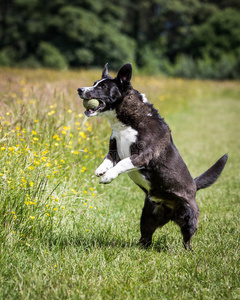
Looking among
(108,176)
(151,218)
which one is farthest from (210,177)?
(108,176)

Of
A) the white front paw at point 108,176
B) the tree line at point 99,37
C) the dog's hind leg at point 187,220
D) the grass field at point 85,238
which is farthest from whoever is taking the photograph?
the tree line at point 99,37

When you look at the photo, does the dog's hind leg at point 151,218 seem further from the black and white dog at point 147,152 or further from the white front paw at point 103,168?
the white front paw at point 103,168

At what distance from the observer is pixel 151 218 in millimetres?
3047

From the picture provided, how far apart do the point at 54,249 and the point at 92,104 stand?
1168mm

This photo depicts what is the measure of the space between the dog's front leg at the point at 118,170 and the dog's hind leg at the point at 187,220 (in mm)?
629

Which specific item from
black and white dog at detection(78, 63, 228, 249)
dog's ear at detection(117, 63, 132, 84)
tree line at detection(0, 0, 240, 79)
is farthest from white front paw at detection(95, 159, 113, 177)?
tree line at detection(0, 0, 240, 79)

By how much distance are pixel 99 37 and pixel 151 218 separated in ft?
92.8

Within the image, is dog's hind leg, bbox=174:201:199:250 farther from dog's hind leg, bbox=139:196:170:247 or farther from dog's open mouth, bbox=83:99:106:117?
dog's open mouth, bbox=83:99:106:117

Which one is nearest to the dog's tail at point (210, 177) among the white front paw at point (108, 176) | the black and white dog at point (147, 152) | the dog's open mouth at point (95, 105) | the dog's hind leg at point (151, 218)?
the black and white dog at point (147, 152)

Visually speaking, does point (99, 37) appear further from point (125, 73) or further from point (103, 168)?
point (103, 168)

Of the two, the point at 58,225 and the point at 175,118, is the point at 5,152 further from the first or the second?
the point at 175,118

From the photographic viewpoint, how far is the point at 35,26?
28.1 m

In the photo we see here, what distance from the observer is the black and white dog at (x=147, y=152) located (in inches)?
111

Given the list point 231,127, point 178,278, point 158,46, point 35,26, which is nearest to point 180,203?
point 178,278
